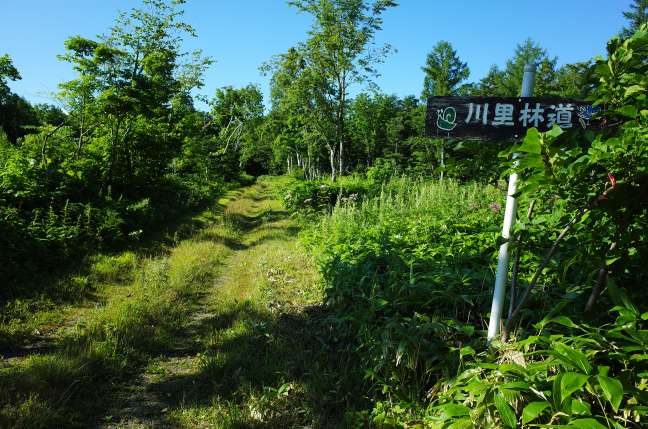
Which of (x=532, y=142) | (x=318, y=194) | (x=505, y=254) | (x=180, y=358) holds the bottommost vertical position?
(x=180, y=358)

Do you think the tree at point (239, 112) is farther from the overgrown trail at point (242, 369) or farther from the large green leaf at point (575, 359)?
the large green leaf at point (575, 359)

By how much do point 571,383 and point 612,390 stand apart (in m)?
0.14

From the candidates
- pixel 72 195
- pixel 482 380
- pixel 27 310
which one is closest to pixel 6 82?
pixel 72 195

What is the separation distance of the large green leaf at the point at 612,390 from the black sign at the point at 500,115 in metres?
1.59

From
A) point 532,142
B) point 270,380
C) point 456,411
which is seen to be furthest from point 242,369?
point 532,142

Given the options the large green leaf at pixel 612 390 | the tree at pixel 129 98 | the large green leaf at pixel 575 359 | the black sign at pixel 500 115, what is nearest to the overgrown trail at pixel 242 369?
the large green leaf at pixel 575 359

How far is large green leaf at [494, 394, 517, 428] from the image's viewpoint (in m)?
1.86

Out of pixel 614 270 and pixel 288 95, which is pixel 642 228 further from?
pixel 288 95

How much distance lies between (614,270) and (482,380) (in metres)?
1.04

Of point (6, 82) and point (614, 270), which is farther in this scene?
point (6, 82)

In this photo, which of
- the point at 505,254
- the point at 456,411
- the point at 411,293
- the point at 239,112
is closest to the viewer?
the point at 456,411

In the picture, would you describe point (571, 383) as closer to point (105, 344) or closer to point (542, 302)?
point (542, 302)

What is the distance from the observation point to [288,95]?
25.4 m

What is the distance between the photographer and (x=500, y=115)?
278 centimetres
